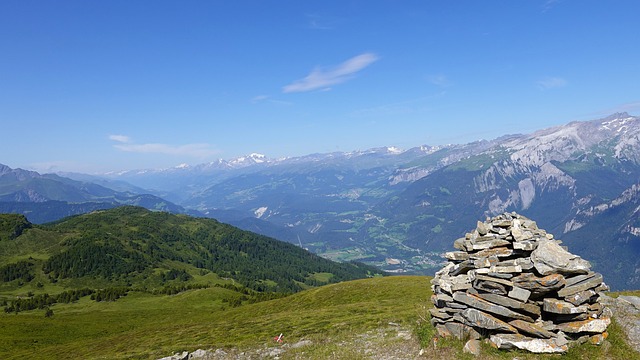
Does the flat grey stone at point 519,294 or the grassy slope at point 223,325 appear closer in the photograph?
the flat grey stone at point 519,294

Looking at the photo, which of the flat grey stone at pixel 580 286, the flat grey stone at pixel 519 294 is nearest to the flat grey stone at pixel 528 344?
the flat grey stone at pixel 519 294

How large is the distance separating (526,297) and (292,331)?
994 inches

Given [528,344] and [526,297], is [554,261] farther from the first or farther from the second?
[528,344]

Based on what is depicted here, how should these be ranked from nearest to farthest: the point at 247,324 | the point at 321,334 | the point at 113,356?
the point at 321,334
the point at 113,356
the point at 247,324

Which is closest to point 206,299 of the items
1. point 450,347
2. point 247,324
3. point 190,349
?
point 247,324

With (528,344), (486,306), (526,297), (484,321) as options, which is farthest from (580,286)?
(484,321)

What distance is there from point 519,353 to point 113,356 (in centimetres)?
4400

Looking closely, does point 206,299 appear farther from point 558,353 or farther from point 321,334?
point 558,353

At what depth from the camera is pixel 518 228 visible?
26125 mm

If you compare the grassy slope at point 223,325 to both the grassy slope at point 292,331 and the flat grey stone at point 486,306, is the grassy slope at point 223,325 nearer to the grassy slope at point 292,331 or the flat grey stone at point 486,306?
the grassy slope at point 292,331

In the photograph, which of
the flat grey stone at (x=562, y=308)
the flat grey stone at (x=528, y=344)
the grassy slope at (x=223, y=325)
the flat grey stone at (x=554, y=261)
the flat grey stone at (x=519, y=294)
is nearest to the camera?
the flat grey stone at (x=528, y=344)

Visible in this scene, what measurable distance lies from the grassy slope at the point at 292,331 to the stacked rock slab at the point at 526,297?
106 cm

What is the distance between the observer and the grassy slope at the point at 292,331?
93.7 feet

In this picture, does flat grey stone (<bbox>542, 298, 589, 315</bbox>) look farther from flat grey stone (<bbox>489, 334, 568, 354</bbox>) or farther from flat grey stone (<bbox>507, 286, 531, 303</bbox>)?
flat grey stone (<bbox>489, 334, 568, 354</bbox>)
